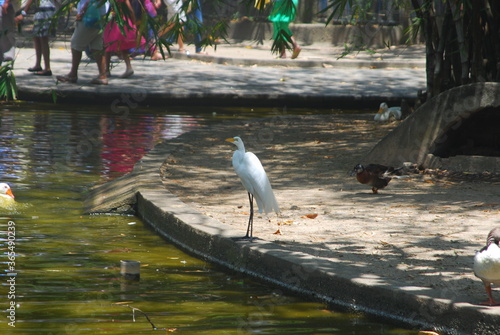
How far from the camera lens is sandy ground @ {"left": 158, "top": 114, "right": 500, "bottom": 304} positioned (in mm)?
5402

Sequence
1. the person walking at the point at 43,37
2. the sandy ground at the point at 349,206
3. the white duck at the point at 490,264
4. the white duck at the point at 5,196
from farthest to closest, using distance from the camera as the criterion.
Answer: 1. the person walking at the point at 43,37
2. the white duck at the point at 5,196
3. the sandy ground at the point at 349,206
4. the white duck at the point at 490,264

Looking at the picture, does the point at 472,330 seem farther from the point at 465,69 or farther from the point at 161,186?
the point at 465,69

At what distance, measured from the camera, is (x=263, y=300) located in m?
5.21

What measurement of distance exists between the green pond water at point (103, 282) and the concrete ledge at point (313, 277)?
0.09 m

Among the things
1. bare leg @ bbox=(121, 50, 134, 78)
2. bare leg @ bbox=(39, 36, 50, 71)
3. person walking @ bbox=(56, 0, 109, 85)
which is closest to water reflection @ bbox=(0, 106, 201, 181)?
person walking @ bbox=(56, 0, 109, 85)

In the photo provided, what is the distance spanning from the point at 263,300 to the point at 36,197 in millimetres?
3501

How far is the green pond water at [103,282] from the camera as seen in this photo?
186 inches

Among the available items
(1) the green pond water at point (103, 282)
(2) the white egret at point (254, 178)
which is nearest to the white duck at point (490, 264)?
(1) the green pond water at point (103, 282)

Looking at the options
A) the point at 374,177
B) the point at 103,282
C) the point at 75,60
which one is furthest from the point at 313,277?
the point at 75,60

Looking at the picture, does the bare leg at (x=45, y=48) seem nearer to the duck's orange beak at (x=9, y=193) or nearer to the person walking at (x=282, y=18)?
the person walking at (x=282, y=18)

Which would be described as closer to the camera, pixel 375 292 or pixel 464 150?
pixel 375 292

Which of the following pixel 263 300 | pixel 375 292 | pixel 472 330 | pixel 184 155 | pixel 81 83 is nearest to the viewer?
pixel 472 330

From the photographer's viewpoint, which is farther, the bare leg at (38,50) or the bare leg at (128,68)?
the bare leg at (128,68)

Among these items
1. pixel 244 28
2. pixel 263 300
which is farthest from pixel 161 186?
pixel 244 28
